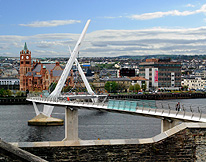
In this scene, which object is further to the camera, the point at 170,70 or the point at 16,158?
the point at 170,70

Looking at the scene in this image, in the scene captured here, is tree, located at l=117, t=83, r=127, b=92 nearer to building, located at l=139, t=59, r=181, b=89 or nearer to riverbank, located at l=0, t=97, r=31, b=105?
building, located at l=139, t=59, r=181, b=89

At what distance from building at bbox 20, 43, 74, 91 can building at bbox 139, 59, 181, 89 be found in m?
32.2

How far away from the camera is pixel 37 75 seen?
144250 mm

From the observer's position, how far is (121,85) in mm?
148875

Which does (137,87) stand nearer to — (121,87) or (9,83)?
(121,87)

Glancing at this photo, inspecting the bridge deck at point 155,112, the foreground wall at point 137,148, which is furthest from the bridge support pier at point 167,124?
the foreground wall at point 137,148

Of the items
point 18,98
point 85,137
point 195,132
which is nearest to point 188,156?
point 195,132

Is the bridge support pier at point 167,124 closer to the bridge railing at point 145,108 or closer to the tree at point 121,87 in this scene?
the bridge railing at point 145,108

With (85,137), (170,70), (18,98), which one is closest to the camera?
(85,137)

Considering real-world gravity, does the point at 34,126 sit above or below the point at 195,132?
below

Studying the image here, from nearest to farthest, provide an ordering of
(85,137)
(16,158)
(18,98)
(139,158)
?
(16,158), (139,158), (85,137), (18,98)

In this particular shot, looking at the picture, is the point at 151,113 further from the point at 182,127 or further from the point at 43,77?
the point at 43,77

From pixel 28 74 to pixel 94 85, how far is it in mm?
21769

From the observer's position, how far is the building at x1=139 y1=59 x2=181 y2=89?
154 meters
